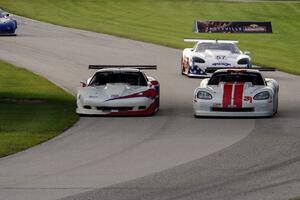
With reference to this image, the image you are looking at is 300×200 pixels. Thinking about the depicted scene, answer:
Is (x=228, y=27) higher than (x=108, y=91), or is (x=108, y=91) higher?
(x=108, y=91)

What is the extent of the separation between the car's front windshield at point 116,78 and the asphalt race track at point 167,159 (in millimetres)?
1141

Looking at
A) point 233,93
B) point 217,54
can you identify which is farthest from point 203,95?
point 217,54

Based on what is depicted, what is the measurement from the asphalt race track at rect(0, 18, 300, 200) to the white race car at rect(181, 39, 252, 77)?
4.78 m

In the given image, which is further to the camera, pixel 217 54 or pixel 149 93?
pixel 217 54

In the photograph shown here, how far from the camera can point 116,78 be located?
1057 inches

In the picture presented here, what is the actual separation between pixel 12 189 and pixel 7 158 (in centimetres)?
Answer: 310

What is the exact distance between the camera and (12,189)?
1531 cm

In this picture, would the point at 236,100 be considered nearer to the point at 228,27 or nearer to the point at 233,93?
the point at 233,93

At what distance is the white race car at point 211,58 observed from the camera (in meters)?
35.1

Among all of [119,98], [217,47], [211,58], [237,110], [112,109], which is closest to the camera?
[237,110]

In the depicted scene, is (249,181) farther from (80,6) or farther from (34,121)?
(80,6)

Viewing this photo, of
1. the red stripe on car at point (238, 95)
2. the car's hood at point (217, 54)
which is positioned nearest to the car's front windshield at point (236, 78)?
the red stripe on car at point (238, 95)

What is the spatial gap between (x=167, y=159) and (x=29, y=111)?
8.48 m

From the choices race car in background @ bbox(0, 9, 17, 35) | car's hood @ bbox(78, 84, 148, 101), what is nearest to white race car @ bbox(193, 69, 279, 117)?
car's hood @ bbox(78, 84, 148, 101)
